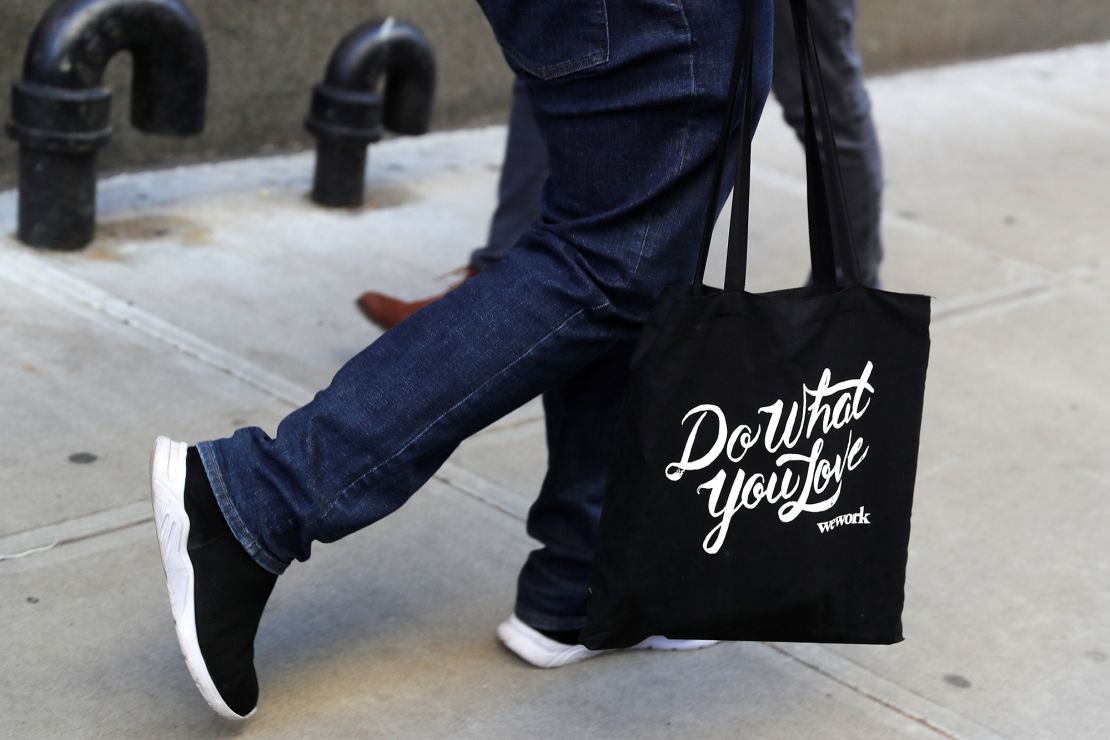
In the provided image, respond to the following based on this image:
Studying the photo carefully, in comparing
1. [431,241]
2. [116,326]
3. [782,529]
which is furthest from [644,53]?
[431,241]

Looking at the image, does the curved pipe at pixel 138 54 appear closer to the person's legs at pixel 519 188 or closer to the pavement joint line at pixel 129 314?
the pavement joint line at pixel 129 314

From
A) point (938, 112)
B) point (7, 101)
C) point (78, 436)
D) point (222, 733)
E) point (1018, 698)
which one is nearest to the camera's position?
point (222, 733)

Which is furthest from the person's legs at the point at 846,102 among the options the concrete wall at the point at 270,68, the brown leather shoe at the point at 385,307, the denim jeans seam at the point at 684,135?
the concrete wall at the point at 270,68

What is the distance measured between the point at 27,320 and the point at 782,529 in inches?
81.8

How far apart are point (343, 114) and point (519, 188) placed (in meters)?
0.91

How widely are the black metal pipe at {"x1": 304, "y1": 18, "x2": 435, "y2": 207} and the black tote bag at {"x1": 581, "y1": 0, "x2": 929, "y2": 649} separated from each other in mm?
2509

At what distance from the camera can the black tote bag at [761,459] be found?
6.30ft

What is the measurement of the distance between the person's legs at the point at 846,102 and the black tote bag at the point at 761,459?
1.54 metres

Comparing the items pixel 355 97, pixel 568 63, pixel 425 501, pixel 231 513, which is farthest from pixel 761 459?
pixel 355 97

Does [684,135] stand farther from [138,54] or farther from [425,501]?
[138,54]

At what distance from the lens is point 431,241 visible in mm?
4418

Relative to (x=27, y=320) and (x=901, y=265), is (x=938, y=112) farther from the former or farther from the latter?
(x=27, y=320)

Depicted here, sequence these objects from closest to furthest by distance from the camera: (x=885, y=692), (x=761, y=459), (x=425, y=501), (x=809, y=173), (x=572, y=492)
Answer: (x=761, y=459), (x=809, y=173), (x=572, y=492), (x=885, y=692), (x=425, y=501)

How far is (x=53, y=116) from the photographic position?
3.75 m
